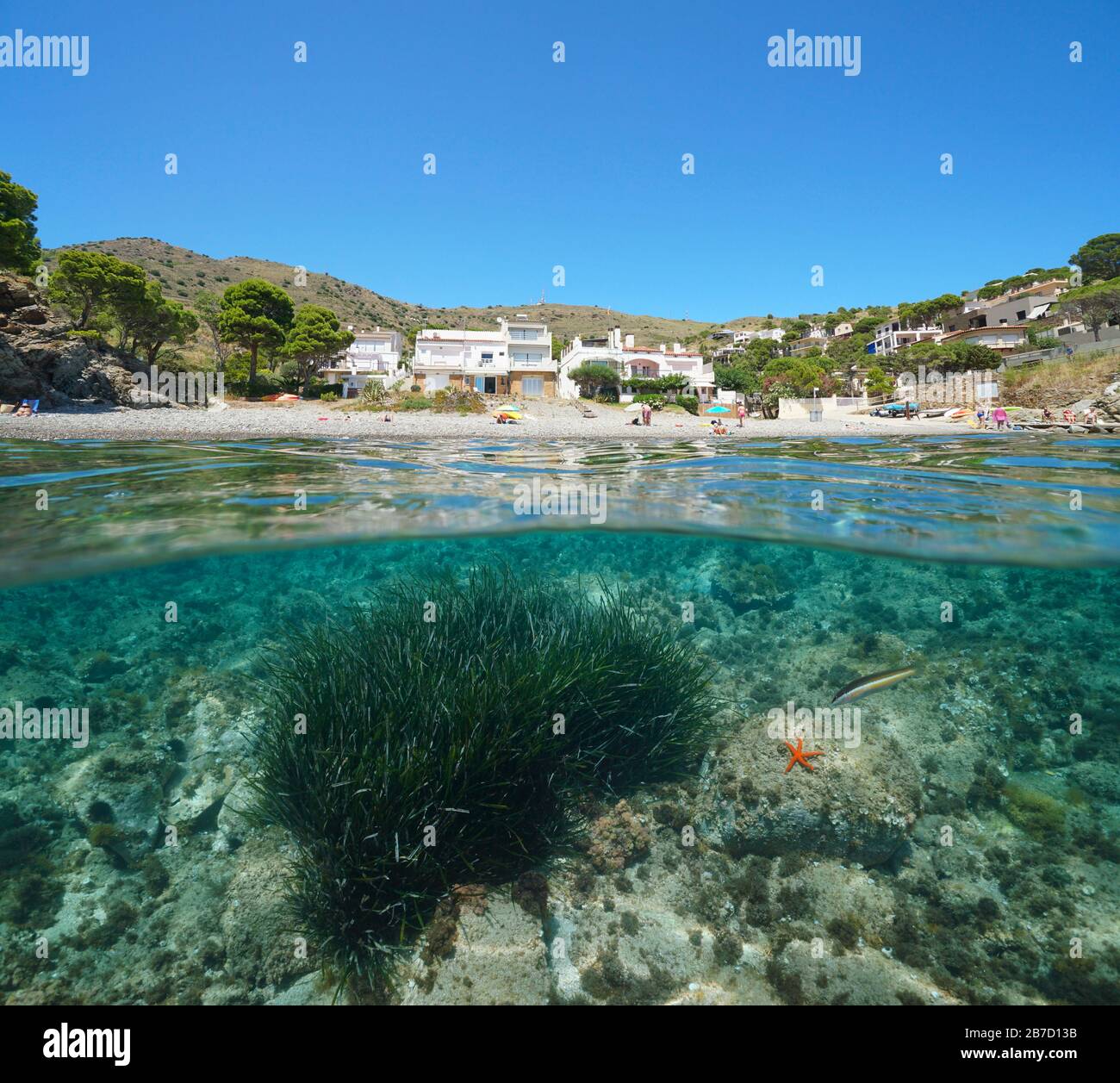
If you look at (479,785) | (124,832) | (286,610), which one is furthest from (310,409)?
(479,785)

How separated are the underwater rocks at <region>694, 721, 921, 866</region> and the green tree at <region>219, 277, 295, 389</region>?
4885cm

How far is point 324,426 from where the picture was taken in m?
25.1

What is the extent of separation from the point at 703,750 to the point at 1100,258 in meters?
104

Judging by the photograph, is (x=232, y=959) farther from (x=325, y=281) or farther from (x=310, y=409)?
(x=325, y=281)

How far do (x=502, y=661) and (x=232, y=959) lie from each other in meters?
3.69

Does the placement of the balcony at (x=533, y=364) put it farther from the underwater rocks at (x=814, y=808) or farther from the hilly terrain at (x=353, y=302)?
the underwater rocks at (x=814, y=808)

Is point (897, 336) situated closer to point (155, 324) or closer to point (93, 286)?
point (155, 324)

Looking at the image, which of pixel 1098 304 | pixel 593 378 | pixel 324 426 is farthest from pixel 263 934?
pixel 1098 304

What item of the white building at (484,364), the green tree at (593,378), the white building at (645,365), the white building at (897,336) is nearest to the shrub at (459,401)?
the white building at (484,364)

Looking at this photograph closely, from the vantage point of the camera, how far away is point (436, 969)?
18.3ft

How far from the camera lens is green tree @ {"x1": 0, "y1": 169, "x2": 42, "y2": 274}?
32.3m

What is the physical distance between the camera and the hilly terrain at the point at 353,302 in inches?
3590

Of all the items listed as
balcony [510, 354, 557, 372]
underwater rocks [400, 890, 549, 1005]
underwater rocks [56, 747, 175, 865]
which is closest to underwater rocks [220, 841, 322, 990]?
underwater rocks [400, 890, 549, 1005]
